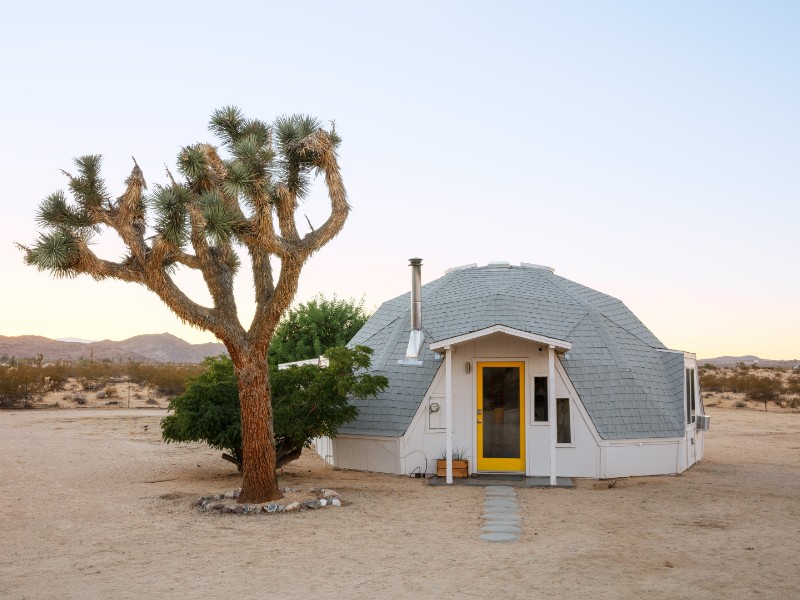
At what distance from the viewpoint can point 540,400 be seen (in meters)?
16.4

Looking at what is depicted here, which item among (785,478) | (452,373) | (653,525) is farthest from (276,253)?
(785,478)

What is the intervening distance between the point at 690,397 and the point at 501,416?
4824mm

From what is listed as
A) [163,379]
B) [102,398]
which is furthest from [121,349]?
[102,398]

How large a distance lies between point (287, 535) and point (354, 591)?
2.93m

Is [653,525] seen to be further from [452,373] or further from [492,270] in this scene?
[492,270]

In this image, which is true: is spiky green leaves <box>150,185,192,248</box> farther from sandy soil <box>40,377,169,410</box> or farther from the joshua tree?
sandy soil <box>40,377,169,410</box>

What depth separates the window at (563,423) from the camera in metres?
16.4

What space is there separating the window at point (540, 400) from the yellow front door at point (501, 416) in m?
0.24

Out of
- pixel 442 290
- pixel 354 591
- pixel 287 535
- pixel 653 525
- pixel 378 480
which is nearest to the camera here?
pixel 354 591

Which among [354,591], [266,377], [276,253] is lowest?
[354,591]

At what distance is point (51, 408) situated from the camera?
37125 millimetres

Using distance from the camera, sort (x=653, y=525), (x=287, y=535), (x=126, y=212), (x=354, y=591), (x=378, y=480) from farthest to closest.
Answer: (x=378, y=480)
(x=126, y=212)
(x=653, y=525)
(x=287, y=535)
(x=354, y=591)

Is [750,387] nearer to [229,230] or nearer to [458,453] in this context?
[458,453]

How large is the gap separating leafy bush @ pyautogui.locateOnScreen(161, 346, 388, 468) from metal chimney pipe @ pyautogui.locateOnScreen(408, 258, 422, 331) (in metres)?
1.76
